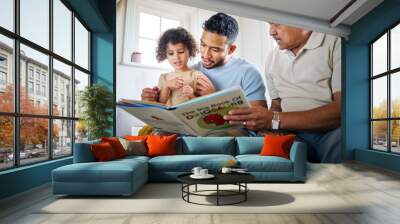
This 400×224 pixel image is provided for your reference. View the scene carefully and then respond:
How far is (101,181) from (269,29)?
537 cm

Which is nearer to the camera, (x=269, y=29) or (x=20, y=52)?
(x=20, y=52)

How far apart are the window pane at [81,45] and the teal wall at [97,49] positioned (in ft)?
0.48

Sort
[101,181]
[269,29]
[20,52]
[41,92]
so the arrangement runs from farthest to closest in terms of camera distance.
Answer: [269,29]
[41,92]
[20,52]
[101,181]

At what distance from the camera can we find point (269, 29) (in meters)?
8.28

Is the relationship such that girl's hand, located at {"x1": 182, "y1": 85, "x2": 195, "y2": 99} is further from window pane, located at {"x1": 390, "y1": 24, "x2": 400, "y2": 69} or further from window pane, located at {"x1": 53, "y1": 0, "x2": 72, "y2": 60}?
window pane, located at {"x1": 390, "y1": 24, "x2": 400, "y2": 69}

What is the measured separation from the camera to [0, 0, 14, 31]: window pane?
14.7 ft

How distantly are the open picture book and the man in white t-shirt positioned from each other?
0.72m

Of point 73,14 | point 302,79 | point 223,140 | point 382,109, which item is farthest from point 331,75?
point 73,14

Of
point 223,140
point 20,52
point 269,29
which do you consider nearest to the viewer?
point 20,52

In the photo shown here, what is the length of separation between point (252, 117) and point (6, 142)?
4.80m

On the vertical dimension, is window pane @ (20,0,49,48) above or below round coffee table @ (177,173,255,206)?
above

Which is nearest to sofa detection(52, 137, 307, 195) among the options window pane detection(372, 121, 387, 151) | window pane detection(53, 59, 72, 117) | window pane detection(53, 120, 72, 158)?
window pane detection(53, 120, 72, 158)

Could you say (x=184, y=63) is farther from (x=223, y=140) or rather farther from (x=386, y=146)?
(x=386, y=146)

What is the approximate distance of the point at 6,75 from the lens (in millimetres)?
4582
